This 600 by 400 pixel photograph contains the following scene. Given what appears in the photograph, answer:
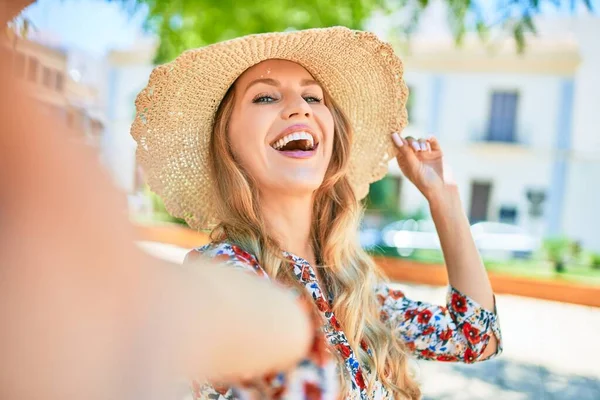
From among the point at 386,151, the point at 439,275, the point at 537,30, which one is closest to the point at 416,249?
the point at 439,275

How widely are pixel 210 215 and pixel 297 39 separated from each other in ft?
2.18

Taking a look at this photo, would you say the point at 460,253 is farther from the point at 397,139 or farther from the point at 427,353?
the point at 397,139

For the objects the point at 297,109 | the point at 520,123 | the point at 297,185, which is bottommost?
the point at 297,185

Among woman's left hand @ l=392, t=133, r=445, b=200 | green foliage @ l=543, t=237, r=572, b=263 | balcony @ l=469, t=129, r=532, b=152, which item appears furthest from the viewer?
balcony @ l=469, t=129, r=532, b=152

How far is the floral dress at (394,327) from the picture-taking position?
129 centimetres

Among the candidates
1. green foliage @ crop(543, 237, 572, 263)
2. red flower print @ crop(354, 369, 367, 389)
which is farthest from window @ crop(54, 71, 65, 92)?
green foliage @ crop(543, 237, 572, 263)

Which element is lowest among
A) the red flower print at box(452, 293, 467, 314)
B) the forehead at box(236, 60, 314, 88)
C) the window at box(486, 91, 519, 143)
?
the red flower print at box(452, 293, 467, 314)

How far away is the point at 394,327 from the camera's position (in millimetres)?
1729

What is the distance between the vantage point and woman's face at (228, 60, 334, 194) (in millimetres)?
1574

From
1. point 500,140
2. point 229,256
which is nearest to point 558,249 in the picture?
point 500,140

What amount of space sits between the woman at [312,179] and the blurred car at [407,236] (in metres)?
8.87

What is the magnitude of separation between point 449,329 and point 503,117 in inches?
706

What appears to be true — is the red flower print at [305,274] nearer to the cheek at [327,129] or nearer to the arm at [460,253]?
the cheek at [327,129]

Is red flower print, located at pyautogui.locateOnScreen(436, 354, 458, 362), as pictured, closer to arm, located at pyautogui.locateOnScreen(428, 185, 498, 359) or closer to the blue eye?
arm, located at pyautogui.locateOnScreen(428, 185, 498, 359)
